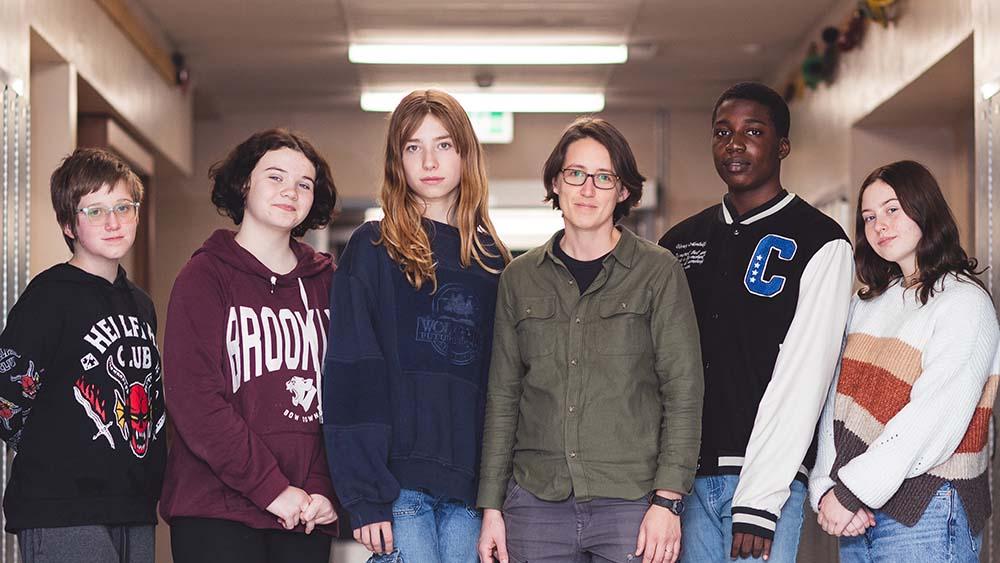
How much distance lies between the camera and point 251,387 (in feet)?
7.77

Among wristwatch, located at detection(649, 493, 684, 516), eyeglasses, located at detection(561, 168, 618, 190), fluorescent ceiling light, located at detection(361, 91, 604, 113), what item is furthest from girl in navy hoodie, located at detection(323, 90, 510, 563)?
fluorescent ceiling light, located at detection(361, 91, 604, 113)

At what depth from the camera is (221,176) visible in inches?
101

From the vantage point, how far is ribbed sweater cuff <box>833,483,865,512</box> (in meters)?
2.34

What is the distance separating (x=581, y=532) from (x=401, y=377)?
46 centimetres

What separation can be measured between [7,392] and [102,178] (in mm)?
508

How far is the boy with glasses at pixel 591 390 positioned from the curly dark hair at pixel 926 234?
516 millimetres

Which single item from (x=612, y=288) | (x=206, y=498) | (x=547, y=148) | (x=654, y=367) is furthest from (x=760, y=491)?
(x=547, y=148)

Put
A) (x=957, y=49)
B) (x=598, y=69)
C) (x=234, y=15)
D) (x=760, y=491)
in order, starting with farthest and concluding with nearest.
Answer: (x=598, y=69) < (x=234, y=15) < (x=957, y=49) < (x=760, y=491)

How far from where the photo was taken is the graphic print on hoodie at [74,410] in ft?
7.75

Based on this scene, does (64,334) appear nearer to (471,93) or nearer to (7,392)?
(7,392)

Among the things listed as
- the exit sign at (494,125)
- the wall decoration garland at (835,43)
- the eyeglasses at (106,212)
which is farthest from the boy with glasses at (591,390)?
the exit sign at (494,125)

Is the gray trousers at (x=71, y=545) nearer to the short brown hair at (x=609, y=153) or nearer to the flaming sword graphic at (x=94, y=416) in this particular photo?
the flaming sword graphic at (x=94, y=416)

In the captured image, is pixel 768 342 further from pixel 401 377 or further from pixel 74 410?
pixel 74 410

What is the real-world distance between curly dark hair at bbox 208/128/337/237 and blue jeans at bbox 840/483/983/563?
1.38 m
